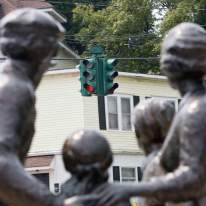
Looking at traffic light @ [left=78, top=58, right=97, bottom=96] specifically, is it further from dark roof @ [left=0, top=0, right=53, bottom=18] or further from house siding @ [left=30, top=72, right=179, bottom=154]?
dark roof @ [left=0, top=0, right=53, bottom=18]

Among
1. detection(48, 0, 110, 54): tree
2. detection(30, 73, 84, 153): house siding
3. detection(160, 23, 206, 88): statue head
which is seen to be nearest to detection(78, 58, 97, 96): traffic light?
detection(30, 73, 84, 153): house siding

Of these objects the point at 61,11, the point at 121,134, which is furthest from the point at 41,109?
the point at 61,11

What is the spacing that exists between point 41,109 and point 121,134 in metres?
3.02

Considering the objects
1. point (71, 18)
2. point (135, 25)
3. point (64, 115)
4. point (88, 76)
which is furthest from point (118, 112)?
point (88, 76)

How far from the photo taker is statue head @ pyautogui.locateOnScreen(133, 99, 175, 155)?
4.66 meters

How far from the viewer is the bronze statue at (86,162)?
389 centimetres

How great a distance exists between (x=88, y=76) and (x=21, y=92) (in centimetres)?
1690

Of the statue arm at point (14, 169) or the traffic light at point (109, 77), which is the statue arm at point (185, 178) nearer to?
the statue arm at point (14, 169)

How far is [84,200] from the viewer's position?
3830mm

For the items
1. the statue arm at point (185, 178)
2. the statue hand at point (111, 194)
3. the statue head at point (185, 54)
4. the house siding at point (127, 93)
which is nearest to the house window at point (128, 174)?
the house siding at point (127, 93)

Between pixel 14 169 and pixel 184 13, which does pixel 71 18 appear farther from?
pixel 14 169

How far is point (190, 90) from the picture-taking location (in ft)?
14.0

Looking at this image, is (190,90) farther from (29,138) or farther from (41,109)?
(41,109)

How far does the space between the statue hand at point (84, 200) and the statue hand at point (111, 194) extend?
2cm
